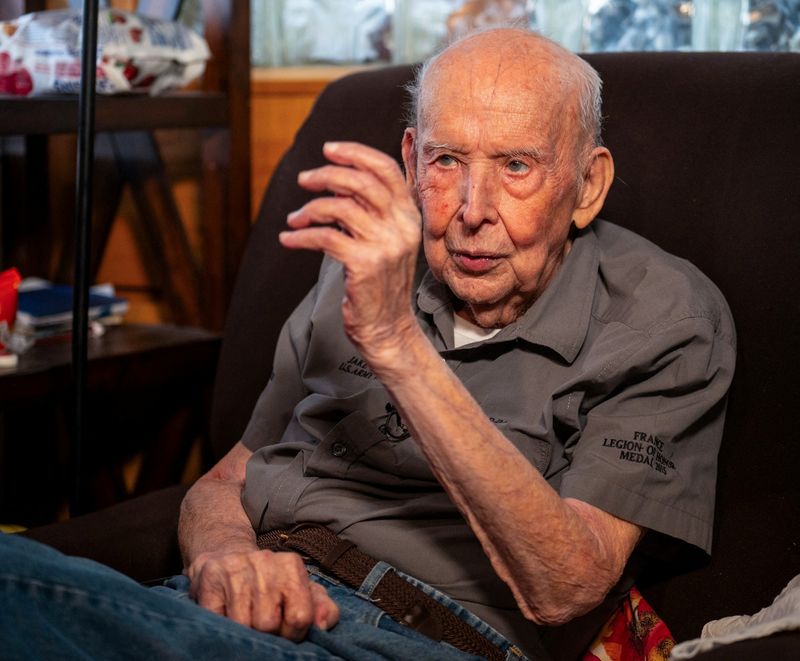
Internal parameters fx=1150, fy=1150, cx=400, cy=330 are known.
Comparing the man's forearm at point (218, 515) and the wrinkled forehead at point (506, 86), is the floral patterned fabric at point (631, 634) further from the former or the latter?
the wrinkled forehead at point (506, 86)

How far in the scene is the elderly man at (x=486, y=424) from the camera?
42.1 inches

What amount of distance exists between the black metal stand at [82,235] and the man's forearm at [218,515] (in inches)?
10.9

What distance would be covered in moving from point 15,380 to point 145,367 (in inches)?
11.6

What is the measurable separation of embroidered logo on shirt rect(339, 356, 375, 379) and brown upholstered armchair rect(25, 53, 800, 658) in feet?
1.05

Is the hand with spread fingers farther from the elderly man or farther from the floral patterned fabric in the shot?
the floral patterned fabric

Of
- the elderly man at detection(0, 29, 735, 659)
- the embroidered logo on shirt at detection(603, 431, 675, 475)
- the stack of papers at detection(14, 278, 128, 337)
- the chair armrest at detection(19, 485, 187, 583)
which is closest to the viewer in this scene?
the elderly man at detection(0, 29, 735, 659)

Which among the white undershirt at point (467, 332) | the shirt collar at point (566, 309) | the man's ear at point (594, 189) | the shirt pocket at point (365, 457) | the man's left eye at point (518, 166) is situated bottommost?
the shirt pocket at point (365, 457)

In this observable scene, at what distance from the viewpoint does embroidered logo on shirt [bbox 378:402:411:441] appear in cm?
131

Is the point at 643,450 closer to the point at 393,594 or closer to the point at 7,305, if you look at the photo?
the point at 393,594

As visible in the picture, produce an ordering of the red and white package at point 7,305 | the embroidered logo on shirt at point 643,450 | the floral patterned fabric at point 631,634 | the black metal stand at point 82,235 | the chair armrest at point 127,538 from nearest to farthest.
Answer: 1. the embroidered logo on shirt at point 643,450
2. the floral patterned fabric at point 631,634
3. the chair armrest at point 127,538
4. the black metal stand at point 82,235
5. the red and white package at point 7,305

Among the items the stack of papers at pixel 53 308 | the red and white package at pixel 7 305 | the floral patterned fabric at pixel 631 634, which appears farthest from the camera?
the stack of papers at pixel 53 308

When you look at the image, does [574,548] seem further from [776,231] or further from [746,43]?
[746,43]

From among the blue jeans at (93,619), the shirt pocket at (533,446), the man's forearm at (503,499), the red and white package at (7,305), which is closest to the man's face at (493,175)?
the shirt pocket at (533,446)

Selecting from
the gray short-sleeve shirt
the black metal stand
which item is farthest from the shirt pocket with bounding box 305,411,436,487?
the black metal stand
